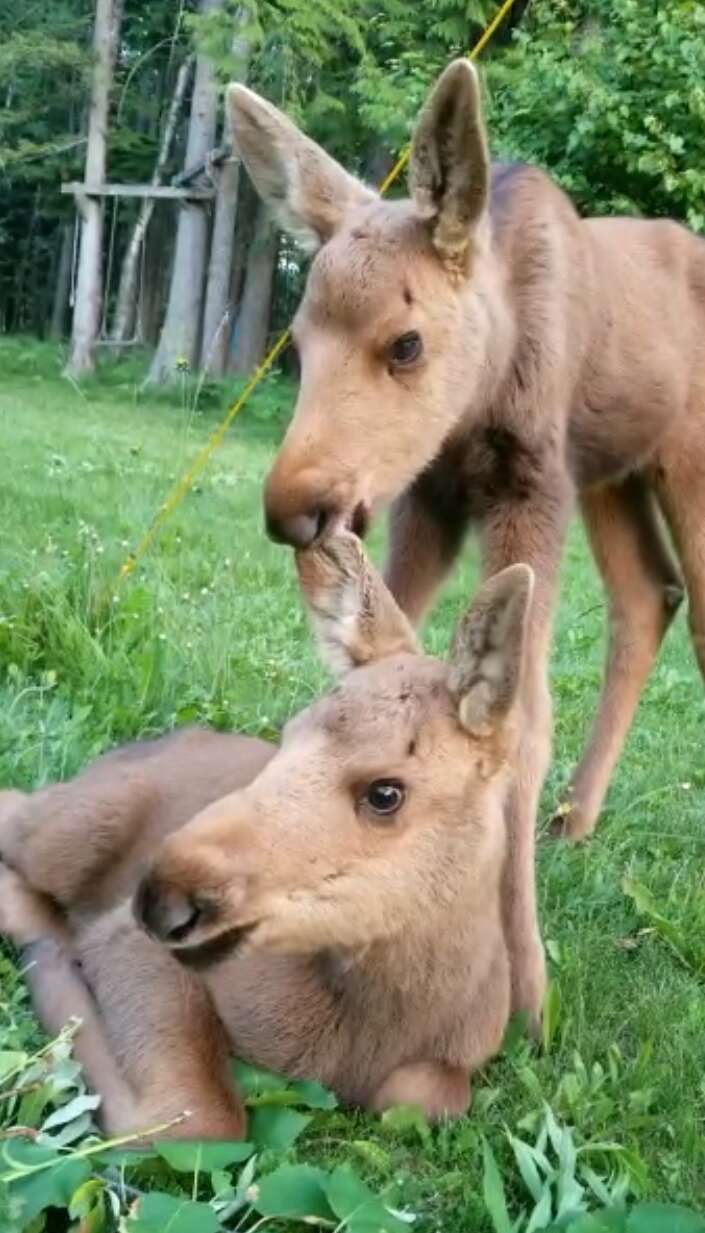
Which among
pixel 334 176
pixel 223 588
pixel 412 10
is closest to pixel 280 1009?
pixel 334 176

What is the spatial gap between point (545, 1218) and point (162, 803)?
4.74 ft

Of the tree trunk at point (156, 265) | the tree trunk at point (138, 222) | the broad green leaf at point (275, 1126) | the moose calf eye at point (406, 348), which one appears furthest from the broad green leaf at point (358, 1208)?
the tree trunk at point (156, 265)

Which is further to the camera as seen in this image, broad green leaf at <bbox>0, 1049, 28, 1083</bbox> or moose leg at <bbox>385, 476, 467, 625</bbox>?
moose leg at <bbox>385, 476, 467, 625</bbox>

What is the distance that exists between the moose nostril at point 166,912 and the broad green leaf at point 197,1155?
0.43m

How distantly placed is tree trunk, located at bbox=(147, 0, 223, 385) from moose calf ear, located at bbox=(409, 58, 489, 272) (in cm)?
2046

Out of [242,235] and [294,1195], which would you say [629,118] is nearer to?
[294,1195]

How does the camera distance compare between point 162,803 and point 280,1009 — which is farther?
point 162,803

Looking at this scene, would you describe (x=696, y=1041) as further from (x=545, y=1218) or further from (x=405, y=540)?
(x=405, y=540)

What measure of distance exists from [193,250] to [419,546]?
21392mm

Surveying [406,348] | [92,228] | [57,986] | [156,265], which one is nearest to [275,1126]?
[57,986]

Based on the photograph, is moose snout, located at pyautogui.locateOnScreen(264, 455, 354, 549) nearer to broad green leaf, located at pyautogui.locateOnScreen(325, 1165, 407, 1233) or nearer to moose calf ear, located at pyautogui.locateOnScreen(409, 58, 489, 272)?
moose calf ear, located at pyautogui.locateOnScreen(409, 58, 489, 272)

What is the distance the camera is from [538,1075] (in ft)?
12.3

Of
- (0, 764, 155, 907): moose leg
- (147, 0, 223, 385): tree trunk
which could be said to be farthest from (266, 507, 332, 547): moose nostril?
(147, 0, 223, 385): tree trunk

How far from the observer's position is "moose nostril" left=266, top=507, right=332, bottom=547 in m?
3.65
